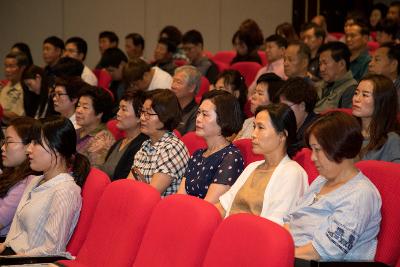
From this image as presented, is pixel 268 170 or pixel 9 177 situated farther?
pixel 9 177

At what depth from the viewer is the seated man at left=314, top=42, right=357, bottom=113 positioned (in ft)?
17.7

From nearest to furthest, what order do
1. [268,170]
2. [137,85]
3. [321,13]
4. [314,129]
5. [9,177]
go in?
1. [314,129]
2. [268,170]
3. [9,177]
4. [137,85]
5. [321,13]

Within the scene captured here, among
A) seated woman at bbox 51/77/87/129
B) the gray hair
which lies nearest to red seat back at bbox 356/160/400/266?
the gray hair

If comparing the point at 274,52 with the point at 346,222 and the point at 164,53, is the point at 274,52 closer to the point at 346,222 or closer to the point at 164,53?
the point at 164,53

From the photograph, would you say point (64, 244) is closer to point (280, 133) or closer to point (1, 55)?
point (280, 133)

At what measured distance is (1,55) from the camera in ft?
31.6

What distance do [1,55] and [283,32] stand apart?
335 cm

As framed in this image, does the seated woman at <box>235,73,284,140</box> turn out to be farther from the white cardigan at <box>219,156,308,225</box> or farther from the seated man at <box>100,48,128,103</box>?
the seated man at <box>100,48,128,103</box>

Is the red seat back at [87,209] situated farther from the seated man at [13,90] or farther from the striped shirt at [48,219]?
the seated man at [13,90]

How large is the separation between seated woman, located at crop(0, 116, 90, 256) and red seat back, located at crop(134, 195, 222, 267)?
692 mm

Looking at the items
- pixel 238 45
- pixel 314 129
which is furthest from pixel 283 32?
pixel 314 129

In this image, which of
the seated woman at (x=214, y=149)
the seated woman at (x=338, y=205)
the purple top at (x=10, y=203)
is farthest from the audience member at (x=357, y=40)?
the seated woman at (x=338, y=205)

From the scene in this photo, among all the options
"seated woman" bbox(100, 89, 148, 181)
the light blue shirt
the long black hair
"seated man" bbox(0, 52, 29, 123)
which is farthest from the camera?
"seated man" bbox(0, 52, 29, 123)

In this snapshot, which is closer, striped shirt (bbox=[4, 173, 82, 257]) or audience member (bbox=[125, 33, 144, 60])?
striped shirt (bbox=[4, 173, 82, 257])
